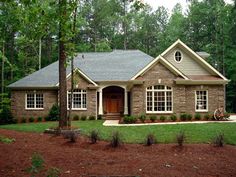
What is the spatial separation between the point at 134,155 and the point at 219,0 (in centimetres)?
3532

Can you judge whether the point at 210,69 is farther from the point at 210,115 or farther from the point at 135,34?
the point at 135,34

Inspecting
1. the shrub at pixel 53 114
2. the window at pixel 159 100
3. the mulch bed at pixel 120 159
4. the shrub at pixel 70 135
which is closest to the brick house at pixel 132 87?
the window at pixel 159 100

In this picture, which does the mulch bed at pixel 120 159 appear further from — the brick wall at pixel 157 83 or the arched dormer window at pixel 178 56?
the arched dormer window at pixel 178 56

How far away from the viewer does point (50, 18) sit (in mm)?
7887

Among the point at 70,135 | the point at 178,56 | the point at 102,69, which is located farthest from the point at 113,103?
the point at 70,135

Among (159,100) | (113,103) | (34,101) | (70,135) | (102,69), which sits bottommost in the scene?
(70,135)

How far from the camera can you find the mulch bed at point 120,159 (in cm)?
822

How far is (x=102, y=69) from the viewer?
27.3m

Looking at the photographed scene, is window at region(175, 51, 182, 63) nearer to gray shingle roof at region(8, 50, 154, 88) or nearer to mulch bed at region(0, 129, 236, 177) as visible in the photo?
gray shingle roof at region(8, 50, 154, 88)

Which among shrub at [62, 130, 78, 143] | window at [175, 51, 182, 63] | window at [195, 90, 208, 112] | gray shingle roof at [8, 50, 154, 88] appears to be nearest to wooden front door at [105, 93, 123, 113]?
gray shingle roof at [8, 50, 154, 88]

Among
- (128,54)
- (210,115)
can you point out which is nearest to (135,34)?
(128,54)

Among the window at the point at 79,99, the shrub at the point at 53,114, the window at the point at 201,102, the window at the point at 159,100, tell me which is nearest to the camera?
the window at the point at 159,100

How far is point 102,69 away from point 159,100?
7000mm

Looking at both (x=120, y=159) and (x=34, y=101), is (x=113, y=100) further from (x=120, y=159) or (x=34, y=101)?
(x=120, y=159)
